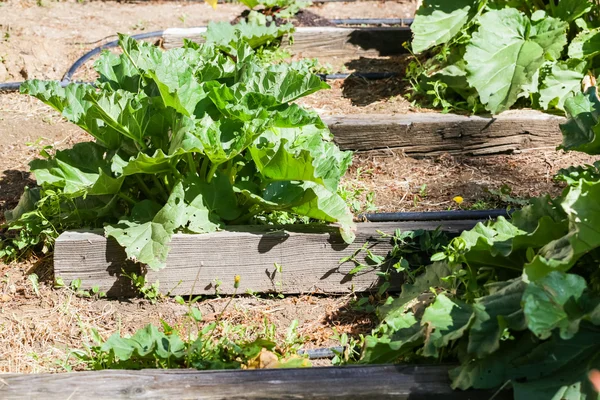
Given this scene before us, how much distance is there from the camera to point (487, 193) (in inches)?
156

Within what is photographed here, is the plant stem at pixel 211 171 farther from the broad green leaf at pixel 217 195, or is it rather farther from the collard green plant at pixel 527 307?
the collard green plant at pixel 527 307

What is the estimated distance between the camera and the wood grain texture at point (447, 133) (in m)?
4.30

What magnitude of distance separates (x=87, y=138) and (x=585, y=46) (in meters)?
3.00

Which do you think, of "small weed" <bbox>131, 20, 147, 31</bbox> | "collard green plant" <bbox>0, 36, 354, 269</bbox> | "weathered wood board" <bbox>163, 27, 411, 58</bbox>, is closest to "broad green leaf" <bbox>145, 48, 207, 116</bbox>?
"collard green plant" <bbox>0, 36, 354, 269</bbox>

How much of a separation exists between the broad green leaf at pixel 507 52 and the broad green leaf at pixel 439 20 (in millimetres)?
246

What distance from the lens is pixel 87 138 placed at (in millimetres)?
4598

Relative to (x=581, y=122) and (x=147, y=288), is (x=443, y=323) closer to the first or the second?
(x=581, y=122)

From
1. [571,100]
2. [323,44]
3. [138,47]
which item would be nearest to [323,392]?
[571,100]

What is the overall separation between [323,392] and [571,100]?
1444 millimetres

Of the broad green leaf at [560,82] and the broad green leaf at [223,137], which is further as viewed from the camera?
the broad green leaf at [560,82]

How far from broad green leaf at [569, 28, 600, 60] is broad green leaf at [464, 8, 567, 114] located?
0.10 m

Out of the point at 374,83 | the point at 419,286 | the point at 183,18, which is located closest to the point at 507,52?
the point at 374,83

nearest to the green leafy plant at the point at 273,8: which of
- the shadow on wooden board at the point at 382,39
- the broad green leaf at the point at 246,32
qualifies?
the broad green leaf at the point at 246,32

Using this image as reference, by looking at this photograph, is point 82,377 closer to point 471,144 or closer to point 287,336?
point 287,336
